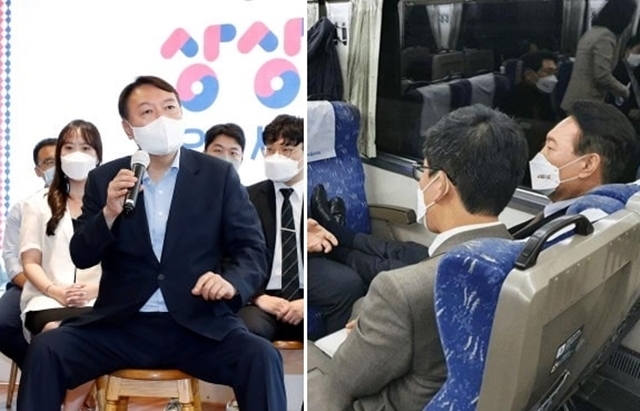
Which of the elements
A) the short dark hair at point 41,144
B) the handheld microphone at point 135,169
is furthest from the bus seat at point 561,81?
the short dark hair at point 41,144

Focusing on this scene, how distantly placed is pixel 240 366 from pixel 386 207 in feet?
2.18

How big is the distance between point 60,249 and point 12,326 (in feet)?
0.88

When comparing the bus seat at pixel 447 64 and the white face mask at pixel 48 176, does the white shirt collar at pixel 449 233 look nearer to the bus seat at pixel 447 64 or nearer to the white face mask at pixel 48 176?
the bus seat at pixel 447 64

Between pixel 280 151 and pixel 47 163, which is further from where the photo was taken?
pixel 47 163

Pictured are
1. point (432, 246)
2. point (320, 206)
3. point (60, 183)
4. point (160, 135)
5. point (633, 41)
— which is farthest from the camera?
point (60, 183)

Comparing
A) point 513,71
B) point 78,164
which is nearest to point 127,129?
point 78,164

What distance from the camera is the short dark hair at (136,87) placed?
1.74m

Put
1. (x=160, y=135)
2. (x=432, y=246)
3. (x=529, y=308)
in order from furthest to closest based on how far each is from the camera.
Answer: (x=160, y=135) → (x=432, y=246) → (x=529, y=308)

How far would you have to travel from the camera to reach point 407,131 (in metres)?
1.38

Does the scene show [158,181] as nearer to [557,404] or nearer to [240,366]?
[240,366]

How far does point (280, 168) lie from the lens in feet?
5.70

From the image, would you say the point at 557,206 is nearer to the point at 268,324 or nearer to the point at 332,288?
the point at 332,288

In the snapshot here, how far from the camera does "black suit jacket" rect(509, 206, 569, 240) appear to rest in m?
1.26

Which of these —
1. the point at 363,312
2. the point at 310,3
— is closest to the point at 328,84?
the point at 310,3
